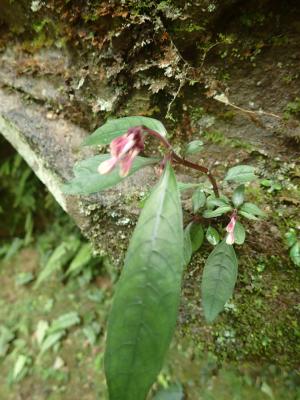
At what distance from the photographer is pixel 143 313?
0.66 metres

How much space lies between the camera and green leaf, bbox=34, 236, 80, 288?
246 centimetres

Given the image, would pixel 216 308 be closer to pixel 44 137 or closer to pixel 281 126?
pixel 281 126

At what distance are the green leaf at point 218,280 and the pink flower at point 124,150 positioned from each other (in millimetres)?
519

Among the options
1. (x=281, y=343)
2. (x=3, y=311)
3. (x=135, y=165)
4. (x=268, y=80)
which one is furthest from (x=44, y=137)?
(x=3, y=311)

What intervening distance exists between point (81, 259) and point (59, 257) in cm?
22

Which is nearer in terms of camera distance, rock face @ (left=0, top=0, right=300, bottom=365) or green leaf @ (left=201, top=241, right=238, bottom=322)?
green leaf @ (left=201, top=241, right=238, bottom=322)

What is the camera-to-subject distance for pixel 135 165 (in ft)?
3.00

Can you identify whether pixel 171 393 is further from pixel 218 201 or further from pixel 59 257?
pixel 59 257

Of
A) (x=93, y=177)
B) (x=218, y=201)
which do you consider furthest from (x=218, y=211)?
(x=93, y=177)

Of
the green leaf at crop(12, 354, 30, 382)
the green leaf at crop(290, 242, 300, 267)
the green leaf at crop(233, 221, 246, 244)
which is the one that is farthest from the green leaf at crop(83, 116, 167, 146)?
the green leaf at crop(12, 354, 30, 382)

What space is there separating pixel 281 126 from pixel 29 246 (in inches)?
87.2

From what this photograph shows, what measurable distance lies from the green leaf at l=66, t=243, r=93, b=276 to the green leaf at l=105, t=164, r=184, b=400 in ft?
5.48

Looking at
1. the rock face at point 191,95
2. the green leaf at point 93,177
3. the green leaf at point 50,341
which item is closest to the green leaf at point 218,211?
the rock face at point 191,95

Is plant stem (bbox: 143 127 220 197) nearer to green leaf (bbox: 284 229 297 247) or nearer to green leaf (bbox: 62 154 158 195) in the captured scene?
green leaf (bbox: 62 154 158 195)
